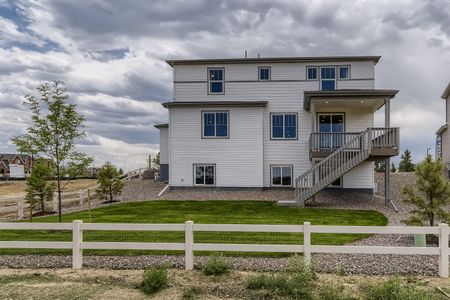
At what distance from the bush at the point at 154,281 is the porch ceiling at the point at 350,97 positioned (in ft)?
48.4

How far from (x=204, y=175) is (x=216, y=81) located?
5.91 metres

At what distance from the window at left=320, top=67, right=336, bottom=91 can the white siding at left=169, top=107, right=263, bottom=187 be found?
4.13 meters

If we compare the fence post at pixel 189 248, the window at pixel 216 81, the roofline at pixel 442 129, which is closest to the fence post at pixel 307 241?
the fence post at pixel 189 248

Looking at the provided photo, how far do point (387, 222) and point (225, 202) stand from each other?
8.09m

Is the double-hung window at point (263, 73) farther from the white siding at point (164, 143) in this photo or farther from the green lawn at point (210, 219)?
the green lawn at point (210, 219)

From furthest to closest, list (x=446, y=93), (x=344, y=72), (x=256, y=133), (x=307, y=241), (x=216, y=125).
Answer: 1. (x=446, y=93)
2. (x=216, y=125)
3. (x=344, y=72)
4. (x=256, y=133)
5. (x=307, y=241)

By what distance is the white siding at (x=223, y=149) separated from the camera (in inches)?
886

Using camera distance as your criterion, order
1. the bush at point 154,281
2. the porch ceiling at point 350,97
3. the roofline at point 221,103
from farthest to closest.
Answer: the roofline at point 221,103 → the porch ceiling at point 350,97 → the bush at point 154,281

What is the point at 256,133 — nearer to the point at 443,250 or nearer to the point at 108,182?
the point at 108,182

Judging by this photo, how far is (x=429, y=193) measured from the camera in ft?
36.2

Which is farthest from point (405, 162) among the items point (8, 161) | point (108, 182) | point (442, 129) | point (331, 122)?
point (8, 161)

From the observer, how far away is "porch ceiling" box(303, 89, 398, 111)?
18.9 metres

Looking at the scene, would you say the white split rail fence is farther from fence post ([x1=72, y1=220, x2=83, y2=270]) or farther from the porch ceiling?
the porch ceiling

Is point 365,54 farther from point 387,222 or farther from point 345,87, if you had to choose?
point 387,222
